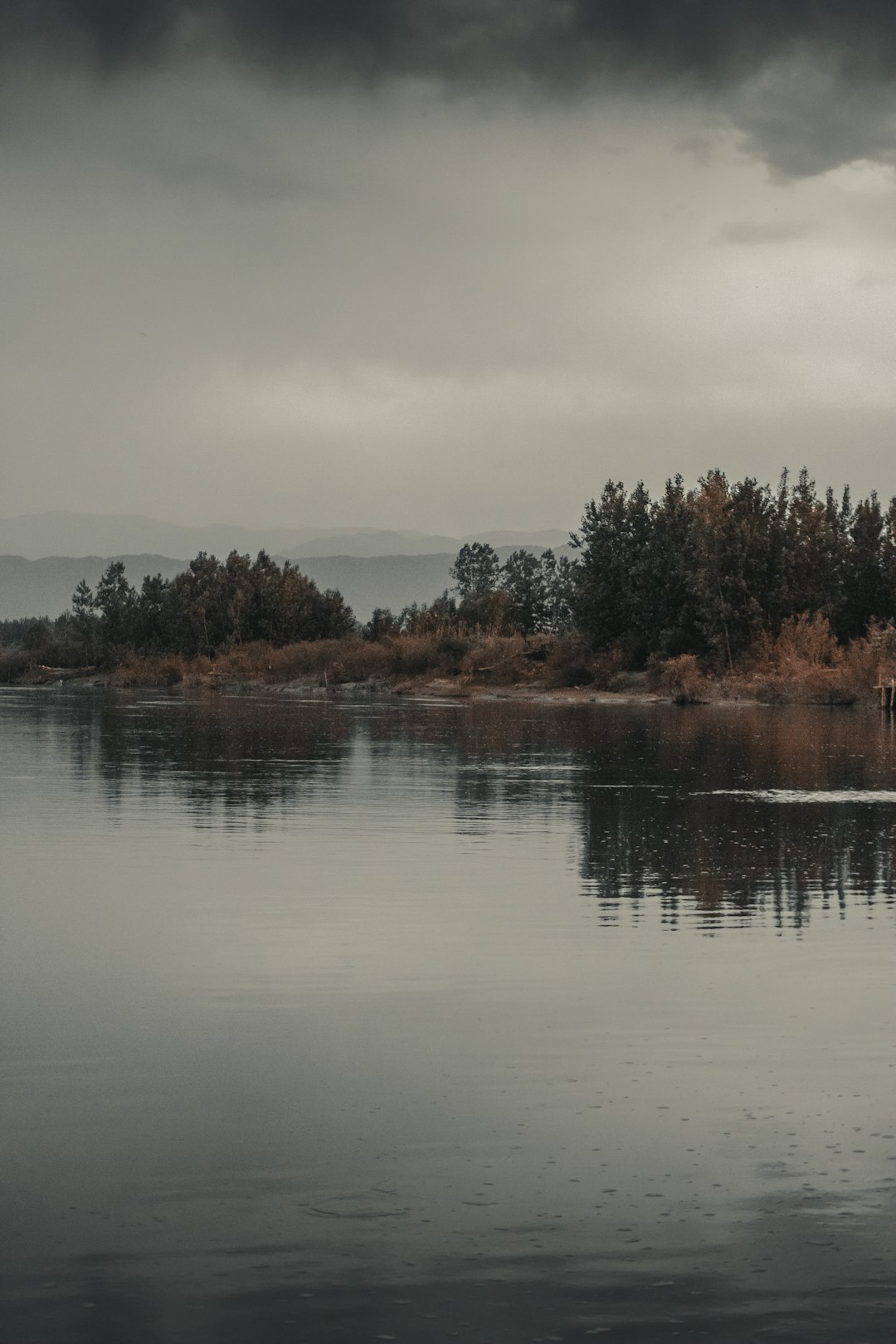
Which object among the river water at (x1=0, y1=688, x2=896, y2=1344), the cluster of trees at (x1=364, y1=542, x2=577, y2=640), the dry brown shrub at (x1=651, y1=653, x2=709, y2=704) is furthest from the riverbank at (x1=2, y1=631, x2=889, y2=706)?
the river water at (x1=0, y1=688, x2=896, y2=1344)

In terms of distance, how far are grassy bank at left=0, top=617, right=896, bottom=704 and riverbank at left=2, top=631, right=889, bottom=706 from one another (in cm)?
6

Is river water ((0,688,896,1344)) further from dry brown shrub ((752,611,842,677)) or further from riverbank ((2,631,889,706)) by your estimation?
dry brown shrub ((752,611,842,677))

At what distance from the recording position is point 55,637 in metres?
140

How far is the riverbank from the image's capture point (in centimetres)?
7075

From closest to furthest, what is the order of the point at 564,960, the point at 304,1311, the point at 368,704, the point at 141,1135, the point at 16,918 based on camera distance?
the point at 304,1311
the point at 141,1135
the point at 564,960
the point at 16,918
the point at 368,704

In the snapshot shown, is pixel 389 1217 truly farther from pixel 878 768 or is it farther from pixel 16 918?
pixel 878 768

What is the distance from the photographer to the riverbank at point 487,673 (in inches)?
2785

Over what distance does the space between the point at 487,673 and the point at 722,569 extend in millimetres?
16442

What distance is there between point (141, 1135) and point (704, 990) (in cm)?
443

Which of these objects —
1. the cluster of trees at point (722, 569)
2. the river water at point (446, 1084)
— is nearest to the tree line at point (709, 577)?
the cluster of trees at point (722, 569)

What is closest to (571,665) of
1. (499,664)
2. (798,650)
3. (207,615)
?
(499,664)

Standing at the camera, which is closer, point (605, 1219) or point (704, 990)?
point (605, 1219)

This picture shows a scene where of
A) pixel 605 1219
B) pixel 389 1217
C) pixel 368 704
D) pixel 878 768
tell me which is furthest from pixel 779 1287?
pixel 368 704

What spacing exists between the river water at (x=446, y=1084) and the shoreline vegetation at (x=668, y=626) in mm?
51969
